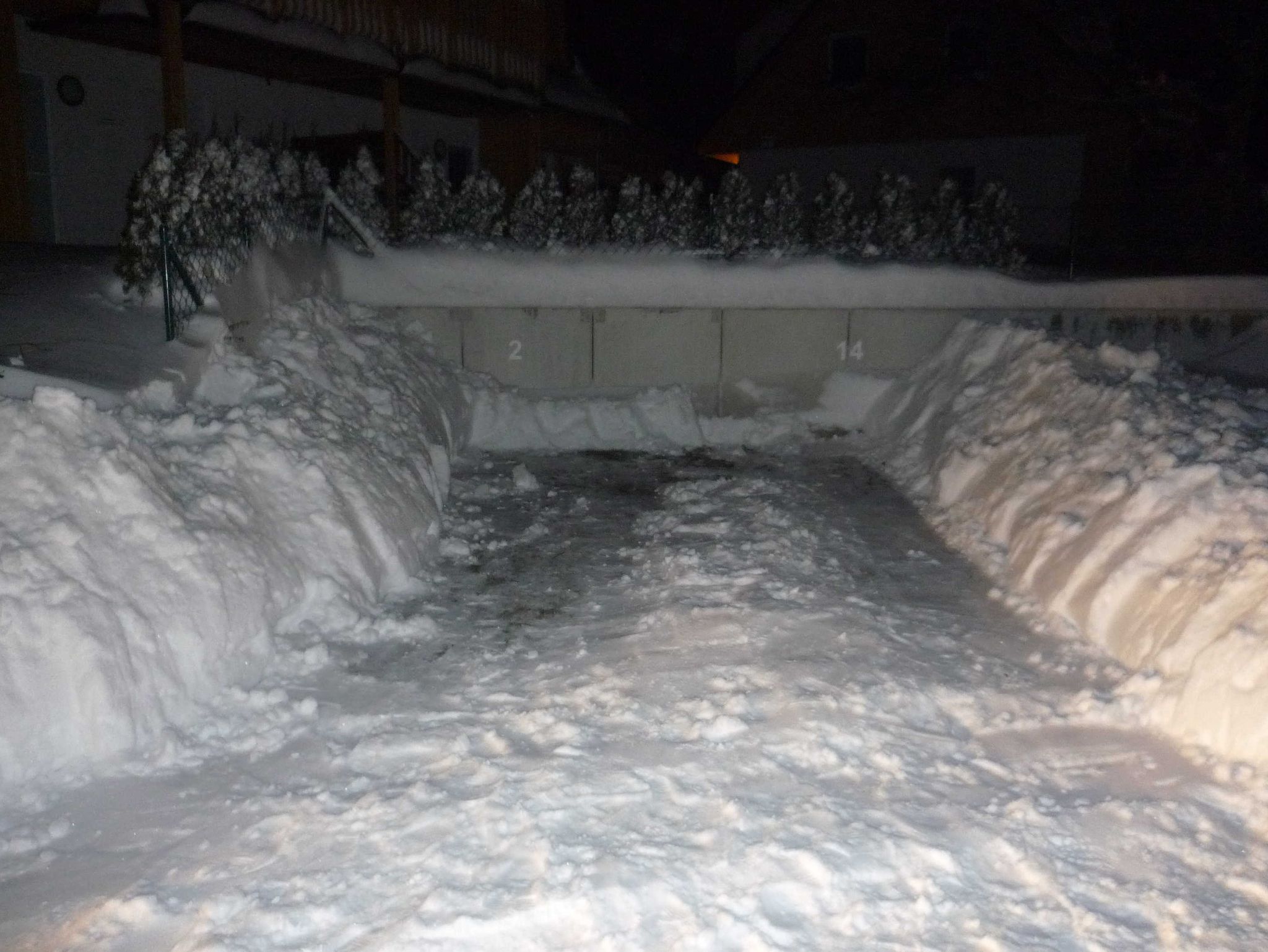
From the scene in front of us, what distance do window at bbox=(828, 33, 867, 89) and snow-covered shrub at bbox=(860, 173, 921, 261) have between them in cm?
1182

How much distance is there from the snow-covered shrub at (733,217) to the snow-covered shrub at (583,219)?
4.82ft

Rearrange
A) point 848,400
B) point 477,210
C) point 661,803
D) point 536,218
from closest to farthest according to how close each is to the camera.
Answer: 1. point 661,803
2. point 848,400
3. point 477,210
4. point 536,218

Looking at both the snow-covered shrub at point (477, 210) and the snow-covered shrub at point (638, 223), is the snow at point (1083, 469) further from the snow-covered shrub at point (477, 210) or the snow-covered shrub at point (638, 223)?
the snow-covered shrub at point (477, 210)

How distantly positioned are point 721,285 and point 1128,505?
686cm

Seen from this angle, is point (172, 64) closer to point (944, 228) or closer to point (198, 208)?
point (198, 208)

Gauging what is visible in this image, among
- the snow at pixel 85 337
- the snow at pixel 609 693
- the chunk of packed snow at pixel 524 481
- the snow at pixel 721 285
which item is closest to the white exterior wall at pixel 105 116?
the snow at pixel 721 285

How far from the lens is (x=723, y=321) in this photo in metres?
11.9

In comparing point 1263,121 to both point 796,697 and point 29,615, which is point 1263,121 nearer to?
point 796,697

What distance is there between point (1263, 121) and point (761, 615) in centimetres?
1776

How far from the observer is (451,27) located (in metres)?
14.4

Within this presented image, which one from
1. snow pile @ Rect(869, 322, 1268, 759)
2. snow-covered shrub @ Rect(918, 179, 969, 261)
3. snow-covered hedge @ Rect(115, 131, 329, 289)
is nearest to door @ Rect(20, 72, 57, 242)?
snow-covered hedge @ Rect(115, 131, 329, 289)

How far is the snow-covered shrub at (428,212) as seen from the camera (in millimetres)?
12641

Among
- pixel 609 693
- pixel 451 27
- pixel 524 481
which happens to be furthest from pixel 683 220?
pixel 609 693

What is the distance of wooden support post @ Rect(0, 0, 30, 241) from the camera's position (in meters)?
11.2
